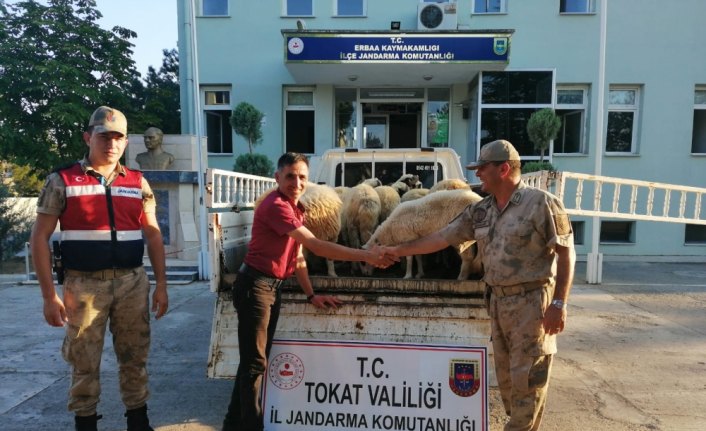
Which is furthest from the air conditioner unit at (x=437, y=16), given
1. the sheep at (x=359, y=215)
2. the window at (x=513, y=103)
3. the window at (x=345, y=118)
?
the sheep at (x=359, y=215)

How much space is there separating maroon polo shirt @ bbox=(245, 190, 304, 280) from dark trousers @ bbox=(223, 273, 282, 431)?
0.30 feet

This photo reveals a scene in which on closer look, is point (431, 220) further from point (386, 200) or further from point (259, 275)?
point (259, 275)

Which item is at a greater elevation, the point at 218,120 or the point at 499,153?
the point at 218,120

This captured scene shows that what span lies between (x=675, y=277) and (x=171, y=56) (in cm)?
3133

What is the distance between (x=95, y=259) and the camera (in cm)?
275

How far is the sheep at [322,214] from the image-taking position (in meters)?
3.84

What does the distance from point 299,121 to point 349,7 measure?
134 inches

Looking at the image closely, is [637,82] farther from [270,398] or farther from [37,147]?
[37,147]

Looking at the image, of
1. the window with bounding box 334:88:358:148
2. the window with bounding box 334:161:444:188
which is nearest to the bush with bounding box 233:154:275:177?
the window with bounding box 334:88:358:148

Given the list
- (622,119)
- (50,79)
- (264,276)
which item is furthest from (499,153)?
(50,79)

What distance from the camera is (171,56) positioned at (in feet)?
101

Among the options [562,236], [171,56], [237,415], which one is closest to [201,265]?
[237,415]

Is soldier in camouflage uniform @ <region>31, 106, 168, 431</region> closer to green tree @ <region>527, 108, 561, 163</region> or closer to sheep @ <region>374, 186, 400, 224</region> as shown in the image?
sheep @ <region>374, 186, 400, 224</region>

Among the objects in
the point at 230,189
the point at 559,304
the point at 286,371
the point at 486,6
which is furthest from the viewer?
the point at 486,6
